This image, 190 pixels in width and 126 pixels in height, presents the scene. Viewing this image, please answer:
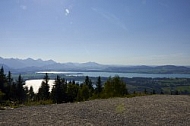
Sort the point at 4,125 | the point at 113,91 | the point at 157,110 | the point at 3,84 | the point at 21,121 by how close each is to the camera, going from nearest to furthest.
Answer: the point at 4,125 < the point at 21,121 < the point at 157,110 < the point at 113,91 < the point at 3,84

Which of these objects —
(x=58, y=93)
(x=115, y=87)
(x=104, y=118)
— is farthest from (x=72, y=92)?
(x=104, y=118)

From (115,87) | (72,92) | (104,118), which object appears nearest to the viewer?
(104,118)

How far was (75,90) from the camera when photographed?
65188 mm

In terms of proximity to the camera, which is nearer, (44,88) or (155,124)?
(155,124)

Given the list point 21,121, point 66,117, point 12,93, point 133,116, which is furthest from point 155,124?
point 12,93

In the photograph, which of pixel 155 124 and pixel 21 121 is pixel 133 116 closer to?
pixel 155 124

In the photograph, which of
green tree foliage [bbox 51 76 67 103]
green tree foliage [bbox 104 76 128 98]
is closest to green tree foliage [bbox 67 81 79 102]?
green tree foliage [bbox 51 76 67 103]

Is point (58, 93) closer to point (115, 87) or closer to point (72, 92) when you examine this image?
point (72, 92)

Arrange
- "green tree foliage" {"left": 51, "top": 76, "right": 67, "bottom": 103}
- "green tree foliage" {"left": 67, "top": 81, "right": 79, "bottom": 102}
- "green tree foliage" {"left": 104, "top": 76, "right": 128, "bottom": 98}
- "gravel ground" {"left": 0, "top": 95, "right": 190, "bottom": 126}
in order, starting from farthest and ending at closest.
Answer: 1. "green tree foliage" {"left": 67, "top": 81, "right": 79, "bottom": 102}
2. "green tree foliage" {"left": 51, "top": 76, "right": 67, "bottom": 103}
3. "green tree foliage" {"left": 104, "top": 76, "right": 128, "bottom": 98}
4. "gravel ground" {"left": 0, "top": 95, "right": 190, "bottom": 126}

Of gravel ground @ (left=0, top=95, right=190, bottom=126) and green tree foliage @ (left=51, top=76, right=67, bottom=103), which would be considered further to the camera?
green tree foliage @ (left=51, top=76, right=67, bottom=103)

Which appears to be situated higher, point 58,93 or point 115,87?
point 115,87

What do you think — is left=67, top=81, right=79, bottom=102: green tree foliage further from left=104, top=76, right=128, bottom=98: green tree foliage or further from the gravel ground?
the gravel ground

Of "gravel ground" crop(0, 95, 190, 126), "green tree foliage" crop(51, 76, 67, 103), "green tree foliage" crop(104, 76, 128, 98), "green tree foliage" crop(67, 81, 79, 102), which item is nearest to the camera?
"gravel ground" crop(0, 95, 190, 126)

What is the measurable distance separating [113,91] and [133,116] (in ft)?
98.7
